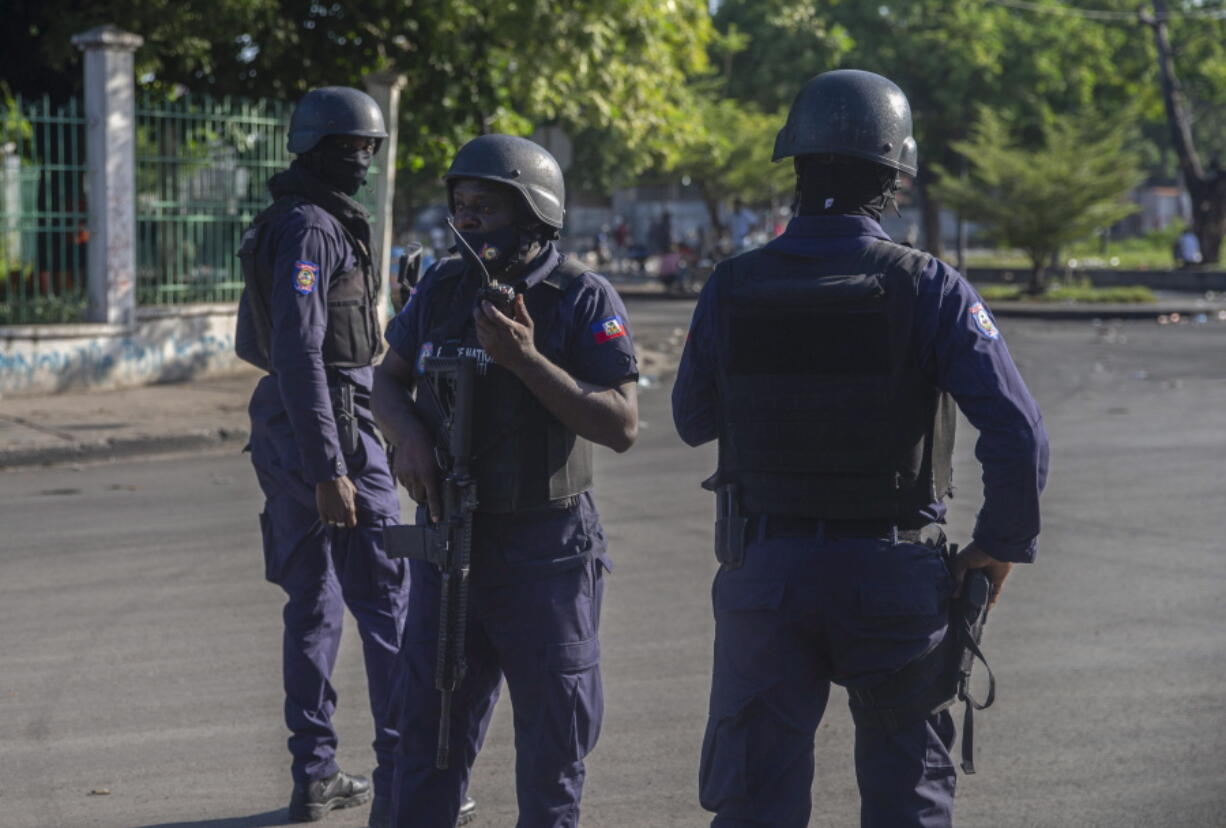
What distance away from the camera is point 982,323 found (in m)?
3.06

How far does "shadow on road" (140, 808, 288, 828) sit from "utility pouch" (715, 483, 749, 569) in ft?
5.60

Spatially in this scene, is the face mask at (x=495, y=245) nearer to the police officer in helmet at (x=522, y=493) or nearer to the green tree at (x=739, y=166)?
the police officer in helmet at (x=522, y=493)

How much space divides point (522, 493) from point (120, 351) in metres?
10.9

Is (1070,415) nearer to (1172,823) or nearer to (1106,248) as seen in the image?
(1172,823)

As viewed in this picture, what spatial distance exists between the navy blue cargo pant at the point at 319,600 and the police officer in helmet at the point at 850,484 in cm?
133

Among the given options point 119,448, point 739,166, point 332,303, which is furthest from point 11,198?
point 739,166

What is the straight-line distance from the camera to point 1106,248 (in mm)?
50875

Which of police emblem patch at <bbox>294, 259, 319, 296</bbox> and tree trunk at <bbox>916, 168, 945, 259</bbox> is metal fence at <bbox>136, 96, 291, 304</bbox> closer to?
police emblem patch at <bbox>294, 259, 319, 296</bbox>

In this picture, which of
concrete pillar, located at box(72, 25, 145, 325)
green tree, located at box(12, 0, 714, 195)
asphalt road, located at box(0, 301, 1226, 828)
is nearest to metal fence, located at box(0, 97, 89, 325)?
concrete pillar, located at box(72, 25, 145, 325)

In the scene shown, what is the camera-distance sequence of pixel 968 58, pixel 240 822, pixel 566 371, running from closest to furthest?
pixel 566 371 → pixel 240 822 → pixel 968 58

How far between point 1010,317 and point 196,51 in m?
15.3

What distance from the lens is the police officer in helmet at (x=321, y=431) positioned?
4.17 m

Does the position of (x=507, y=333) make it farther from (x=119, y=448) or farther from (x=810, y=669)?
(x=119, y=448)

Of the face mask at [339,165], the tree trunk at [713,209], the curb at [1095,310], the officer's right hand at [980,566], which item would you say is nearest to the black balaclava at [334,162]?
the face mask at [339,165]
